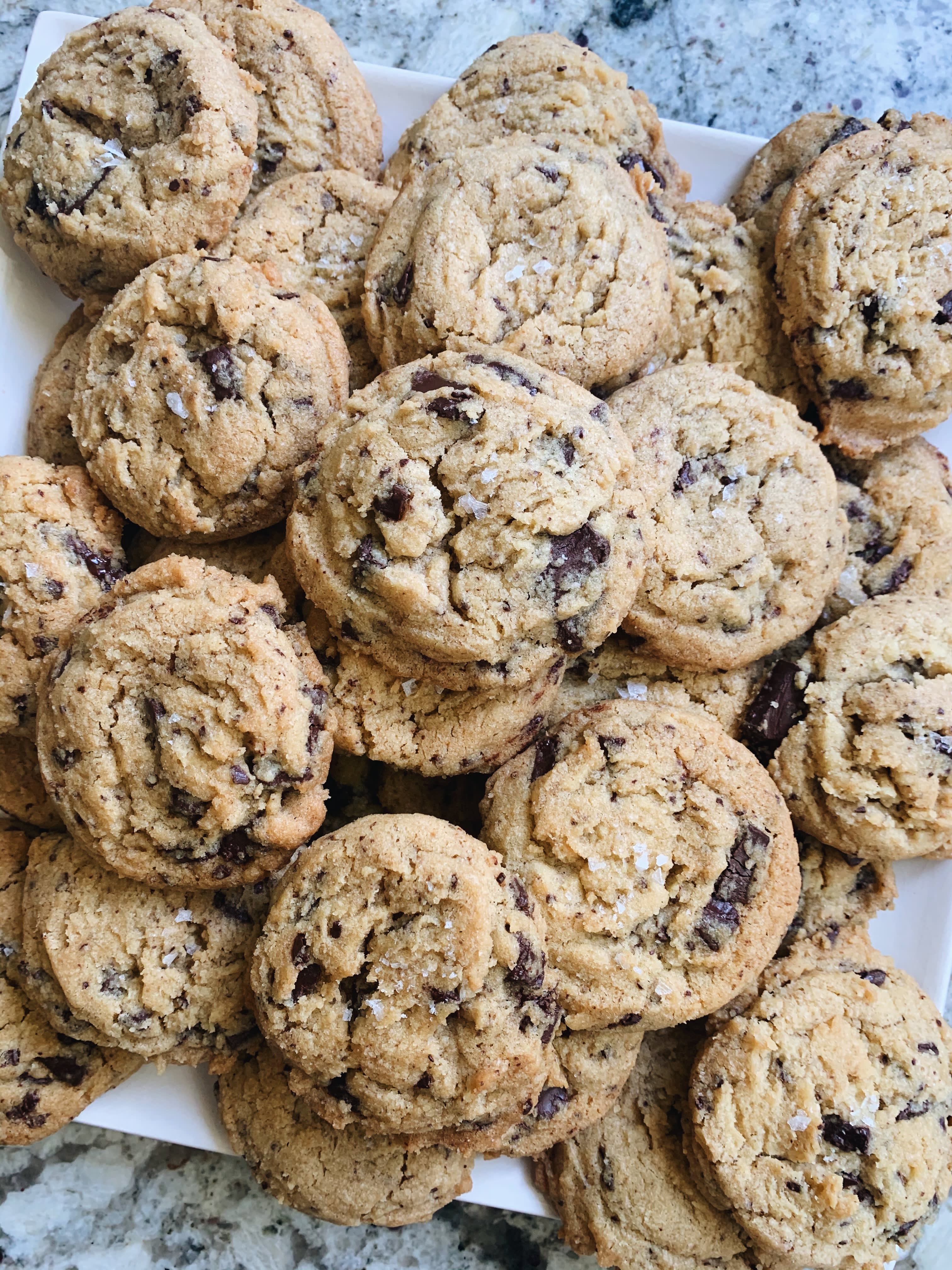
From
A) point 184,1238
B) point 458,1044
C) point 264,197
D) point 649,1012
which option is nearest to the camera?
point 458,1044

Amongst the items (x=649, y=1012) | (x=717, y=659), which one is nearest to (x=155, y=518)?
(x=717, y=659)

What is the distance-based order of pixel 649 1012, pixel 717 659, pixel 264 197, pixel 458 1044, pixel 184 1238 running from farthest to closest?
pixel 184 1238, pixel 264 197, pixel 717 659, pixel 649 1012, pixel 458 1044

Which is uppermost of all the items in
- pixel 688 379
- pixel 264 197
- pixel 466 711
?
pixel 264 197

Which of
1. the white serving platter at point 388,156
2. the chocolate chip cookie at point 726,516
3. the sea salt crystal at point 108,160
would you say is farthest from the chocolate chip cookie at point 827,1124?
the sea salt crystal at point 108,160

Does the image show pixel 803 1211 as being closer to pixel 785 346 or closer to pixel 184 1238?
pixel 184 1238

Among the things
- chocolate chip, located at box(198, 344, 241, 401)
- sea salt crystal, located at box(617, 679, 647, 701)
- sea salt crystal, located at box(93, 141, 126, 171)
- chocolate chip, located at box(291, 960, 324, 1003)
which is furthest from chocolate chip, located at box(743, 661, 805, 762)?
sea salt crystal, located at box(93, 141, 126, 171)

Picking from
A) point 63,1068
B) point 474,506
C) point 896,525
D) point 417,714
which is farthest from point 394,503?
point 63,1068

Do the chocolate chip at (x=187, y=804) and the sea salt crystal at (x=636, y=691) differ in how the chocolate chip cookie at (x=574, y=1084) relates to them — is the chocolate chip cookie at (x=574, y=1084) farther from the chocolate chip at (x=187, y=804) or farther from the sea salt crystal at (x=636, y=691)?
the chocolate chip at (x=187, y=804)
